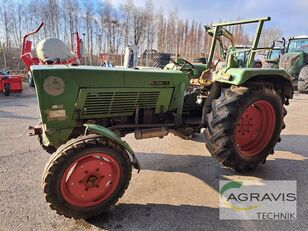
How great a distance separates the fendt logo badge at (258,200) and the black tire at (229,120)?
1.03ft

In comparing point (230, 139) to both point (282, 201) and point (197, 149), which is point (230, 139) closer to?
point (282, 201)

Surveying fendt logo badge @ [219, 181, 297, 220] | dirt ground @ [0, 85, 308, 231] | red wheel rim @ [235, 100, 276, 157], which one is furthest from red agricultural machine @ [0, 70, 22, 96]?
fendt logo badge @ [219, 181, 297, 220]

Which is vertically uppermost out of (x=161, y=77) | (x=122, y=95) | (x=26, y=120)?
(x=161, y=77)

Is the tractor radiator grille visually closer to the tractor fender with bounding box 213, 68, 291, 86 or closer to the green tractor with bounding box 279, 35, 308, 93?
the tractor fender with bounding box 213, 68, 291, 86

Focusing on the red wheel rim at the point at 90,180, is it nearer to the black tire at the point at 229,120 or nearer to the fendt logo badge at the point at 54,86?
the fendt logo badge at the point at 54,86

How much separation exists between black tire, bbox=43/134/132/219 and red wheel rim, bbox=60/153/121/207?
4 cm

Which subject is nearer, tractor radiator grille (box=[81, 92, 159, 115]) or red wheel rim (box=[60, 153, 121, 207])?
red wheel rim (box=[60, 153, 121, 207])

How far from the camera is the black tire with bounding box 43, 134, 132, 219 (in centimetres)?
227

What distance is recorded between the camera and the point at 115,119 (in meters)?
3.17

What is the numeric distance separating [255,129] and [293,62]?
10346mm

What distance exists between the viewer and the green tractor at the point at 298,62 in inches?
443

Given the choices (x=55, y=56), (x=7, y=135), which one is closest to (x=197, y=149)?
(x=7, y=135)

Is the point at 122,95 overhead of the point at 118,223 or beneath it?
overhead

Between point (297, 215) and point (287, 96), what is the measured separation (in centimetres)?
191
